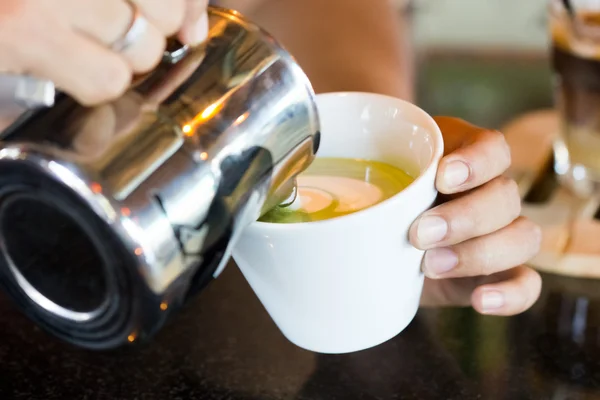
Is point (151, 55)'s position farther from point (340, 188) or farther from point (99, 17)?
point (340, 188)

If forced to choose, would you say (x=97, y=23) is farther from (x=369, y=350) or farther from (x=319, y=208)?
(x=369, y=350)

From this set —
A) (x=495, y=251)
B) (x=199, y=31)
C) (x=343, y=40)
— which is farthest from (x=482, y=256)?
(x=343, y=40)

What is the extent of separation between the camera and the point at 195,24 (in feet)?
1.20

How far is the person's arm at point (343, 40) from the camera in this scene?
86 centimetres

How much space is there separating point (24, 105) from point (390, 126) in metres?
0.24

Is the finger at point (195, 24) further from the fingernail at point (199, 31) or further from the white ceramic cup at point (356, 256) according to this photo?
the white ceramic cup at point (356, 256)

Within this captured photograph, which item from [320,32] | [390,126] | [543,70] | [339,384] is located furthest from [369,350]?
[543,70]

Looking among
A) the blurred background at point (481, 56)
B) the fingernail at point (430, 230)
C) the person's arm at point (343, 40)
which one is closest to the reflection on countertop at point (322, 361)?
the fingernail at point (430, 230)

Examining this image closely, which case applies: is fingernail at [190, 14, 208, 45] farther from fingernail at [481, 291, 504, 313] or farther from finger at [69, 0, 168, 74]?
fingernail at [481, 291, 504, 313]

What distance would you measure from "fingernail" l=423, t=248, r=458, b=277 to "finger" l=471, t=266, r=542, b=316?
0.04m

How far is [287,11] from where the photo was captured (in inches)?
41.8

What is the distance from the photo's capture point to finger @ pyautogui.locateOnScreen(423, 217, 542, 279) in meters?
0.50

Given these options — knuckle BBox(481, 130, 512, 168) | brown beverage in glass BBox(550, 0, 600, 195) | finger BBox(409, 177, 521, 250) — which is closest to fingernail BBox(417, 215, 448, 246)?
finger BBox(409, 177, 521, 250)

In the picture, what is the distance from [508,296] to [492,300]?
1cm
